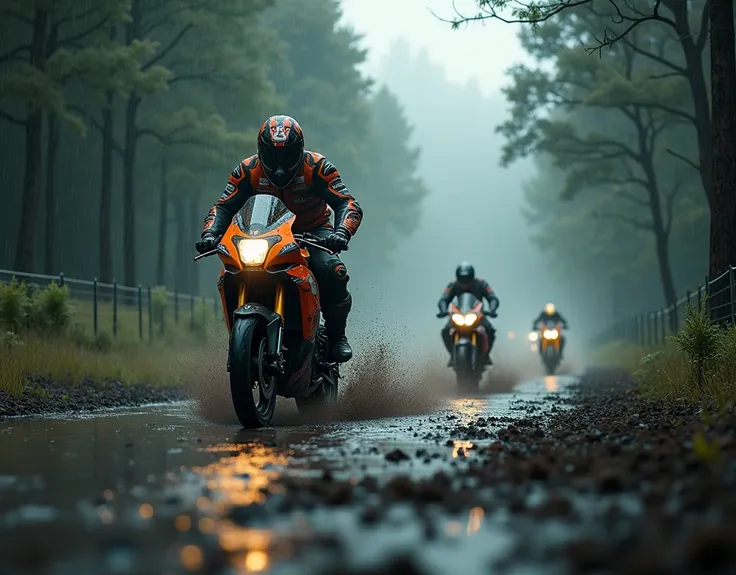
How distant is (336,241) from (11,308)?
29.7 feet

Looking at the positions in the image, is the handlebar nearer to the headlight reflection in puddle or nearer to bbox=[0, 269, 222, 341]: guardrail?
the headlight reflection in puddle

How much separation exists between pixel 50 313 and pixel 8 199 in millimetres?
18587

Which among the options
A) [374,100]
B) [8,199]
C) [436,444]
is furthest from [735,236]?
[374,100]

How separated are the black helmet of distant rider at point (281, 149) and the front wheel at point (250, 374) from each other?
1622 mm

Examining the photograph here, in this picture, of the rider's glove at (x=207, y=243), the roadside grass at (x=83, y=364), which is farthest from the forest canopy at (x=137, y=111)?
the rider's glove at (x=207, y=243)

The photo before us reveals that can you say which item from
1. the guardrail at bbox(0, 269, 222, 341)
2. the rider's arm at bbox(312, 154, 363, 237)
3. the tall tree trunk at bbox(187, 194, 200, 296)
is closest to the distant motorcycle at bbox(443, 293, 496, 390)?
the guardrail at bbox(0, 269, 222, 341)

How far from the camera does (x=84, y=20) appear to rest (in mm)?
29156

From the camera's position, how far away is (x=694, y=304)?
21.8 m

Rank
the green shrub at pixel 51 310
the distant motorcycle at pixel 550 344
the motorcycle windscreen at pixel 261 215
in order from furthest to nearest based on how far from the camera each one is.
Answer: the distant motorcycle at pixel 550 344, the green shrub at pixel 51 310, the motorcycle windscreen at pixel 261 215

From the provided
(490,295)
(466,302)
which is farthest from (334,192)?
(490,295)

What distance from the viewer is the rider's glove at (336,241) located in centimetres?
1076

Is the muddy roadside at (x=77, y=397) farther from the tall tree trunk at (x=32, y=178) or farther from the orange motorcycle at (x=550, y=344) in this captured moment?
the orange motorcycle at (x=550, y=344)

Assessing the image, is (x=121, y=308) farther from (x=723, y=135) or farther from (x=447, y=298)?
(x=723, y=135)

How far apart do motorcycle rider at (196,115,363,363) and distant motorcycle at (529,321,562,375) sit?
22.3 m
